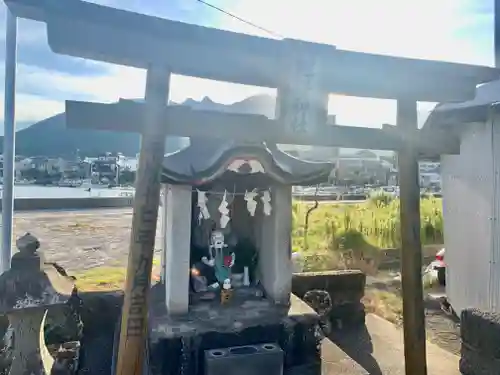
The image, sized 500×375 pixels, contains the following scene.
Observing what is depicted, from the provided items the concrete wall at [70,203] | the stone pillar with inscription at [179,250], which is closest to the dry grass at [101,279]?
the stone pillar with inscription at [179,250]

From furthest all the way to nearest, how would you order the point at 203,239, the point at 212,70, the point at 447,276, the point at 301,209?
the point at 301,209
the point at 447,276
the point at 203,239
the point at 212,70

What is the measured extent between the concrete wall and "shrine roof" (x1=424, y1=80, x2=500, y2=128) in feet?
53.4

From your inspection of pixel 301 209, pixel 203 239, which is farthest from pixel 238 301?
pixel 301 209

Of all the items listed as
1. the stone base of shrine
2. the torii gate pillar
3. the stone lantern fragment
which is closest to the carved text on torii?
the torii gate pillar

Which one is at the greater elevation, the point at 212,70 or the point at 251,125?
the point at 212,70

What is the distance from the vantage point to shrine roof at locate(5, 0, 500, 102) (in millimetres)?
3027

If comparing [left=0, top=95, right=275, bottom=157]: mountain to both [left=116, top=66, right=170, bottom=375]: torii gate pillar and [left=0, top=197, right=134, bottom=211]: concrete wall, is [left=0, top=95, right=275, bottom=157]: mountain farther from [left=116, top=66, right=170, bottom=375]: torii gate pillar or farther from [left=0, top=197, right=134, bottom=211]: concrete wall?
[left=0, top=197, right=134, bottom=211]: concrete wall

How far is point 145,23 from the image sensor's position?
124 inches

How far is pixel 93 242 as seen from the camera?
1667 cm

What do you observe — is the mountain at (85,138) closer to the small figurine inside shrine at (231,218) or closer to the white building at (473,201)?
the small figurine inside shrine at (231,218)

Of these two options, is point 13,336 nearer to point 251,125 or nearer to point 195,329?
point 195,329

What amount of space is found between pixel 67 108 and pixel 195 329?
166 inches

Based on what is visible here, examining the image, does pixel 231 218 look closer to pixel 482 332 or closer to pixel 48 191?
pixel 482 332

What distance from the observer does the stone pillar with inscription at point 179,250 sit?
269 inches
